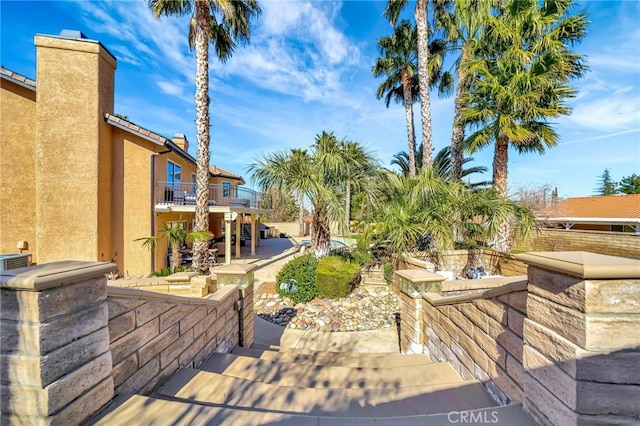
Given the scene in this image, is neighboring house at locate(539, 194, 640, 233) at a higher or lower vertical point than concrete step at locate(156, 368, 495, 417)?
higher

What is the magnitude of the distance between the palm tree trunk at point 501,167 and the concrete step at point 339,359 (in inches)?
294

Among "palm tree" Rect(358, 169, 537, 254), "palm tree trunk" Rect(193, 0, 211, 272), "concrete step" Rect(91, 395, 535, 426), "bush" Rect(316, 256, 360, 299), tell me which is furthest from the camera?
"palm tree trunk" Rect(193, 0, 211, 272)

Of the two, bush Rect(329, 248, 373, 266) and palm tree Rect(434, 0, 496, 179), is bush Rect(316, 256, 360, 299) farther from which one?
palm tree Rect(434, 0, 496, 179)

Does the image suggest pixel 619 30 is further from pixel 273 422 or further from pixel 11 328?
pixel 11 328

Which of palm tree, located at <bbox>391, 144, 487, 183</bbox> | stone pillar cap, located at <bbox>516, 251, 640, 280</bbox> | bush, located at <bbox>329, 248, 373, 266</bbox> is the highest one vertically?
palm tree, located at <bbox>391, 144, 487, 183</bbox>

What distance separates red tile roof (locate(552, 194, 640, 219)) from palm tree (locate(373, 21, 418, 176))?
12150 millimetres

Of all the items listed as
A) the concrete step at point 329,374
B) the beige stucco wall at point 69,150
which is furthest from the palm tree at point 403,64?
the beige stucco wall at point 69,150

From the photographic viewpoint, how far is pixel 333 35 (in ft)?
36.6

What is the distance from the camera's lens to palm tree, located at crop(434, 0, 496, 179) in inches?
356

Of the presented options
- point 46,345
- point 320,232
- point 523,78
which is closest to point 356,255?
point 320,232

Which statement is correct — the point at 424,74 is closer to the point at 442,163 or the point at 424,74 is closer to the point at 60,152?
the point at 442,163

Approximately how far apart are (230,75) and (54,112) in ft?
21.9

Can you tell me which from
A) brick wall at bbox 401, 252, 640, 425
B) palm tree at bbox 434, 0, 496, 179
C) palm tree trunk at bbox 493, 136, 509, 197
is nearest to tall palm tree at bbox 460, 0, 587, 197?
palm tree trunk at bbox 493, 136, 509, 197

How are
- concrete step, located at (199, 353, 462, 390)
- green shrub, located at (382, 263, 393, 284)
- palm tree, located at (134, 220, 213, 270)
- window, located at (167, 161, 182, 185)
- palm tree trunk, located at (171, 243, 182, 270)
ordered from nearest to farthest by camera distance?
concrete step, located at (199, 353, 462, 390) → green shrub, located at (382, 263, 393, 284) → palm tree, located at (134, 220, 213, 270) → palm tree trunk, located at (171, 243, 182, 270) → window, located at (167, 161, 182, 185)
